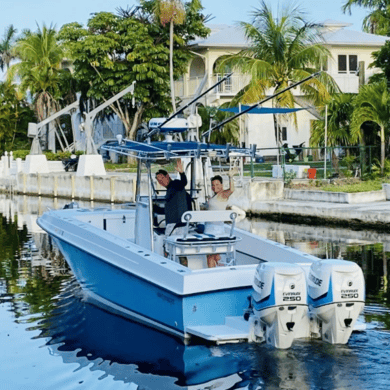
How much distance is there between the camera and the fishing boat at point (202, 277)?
9766 mm

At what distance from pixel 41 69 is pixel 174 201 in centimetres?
3968

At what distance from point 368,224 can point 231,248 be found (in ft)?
34.8

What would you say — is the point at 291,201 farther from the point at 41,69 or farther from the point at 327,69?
the point at 41,69

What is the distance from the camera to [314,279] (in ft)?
32.9

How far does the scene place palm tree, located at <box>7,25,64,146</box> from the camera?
50.1 m

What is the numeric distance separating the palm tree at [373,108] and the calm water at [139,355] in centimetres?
1179

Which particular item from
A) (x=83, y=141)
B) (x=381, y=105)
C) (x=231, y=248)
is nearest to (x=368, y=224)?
(x=381, y=105)

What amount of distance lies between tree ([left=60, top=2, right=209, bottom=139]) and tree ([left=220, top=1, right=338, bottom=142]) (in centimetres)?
1368

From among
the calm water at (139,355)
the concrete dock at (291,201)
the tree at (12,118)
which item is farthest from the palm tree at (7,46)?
the calm water at (139,355)

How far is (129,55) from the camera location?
1730 inches

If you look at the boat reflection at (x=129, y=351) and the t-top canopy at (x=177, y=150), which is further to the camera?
the t-top canopy at (x=177, y=150)

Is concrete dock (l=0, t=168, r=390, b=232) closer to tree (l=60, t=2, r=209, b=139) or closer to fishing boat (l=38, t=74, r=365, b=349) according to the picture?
fishing boat (l=38, t=74, r=365, b=349)

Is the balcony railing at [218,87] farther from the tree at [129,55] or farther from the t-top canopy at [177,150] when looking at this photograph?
the t-top canopy at [177,150]

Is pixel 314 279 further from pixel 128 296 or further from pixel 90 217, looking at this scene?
pixel 90 217
